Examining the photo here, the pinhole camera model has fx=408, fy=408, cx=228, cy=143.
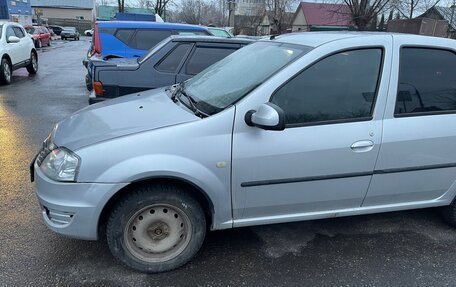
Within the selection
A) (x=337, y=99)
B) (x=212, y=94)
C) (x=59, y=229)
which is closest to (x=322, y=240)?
(x=337, y=99)

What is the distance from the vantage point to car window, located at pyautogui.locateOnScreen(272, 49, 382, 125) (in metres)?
2.98

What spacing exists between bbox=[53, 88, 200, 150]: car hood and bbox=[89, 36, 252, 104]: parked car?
209 cm

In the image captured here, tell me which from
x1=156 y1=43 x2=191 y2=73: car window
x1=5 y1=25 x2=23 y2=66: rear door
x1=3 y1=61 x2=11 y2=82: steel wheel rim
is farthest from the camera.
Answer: x1=5 y1=25 x2=23 y2=66: rear door

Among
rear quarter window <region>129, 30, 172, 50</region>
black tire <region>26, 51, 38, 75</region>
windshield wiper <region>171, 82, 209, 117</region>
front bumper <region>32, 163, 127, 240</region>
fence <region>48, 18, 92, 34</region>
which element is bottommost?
fence <region>48, 18, 92, 34</region>

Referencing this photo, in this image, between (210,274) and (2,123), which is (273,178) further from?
(2,123)

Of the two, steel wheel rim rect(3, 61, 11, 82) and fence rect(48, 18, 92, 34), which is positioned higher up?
steel wheel rim rect(3, 61, 11, 82)

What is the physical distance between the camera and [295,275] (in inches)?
118

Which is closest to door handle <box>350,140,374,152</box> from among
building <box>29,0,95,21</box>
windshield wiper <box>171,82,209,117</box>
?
windshield wiper <box>171,82,209,117</box>

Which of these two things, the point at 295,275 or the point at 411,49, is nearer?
the point at 295,275

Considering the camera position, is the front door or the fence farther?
the fence

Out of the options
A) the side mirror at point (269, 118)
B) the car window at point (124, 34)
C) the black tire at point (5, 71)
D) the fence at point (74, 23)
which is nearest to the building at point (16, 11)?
the black tire at point (5, 71)

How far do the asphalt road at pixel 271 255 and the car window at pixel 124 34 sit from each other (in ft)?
16.4

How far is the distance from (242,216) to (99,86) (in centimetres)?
342

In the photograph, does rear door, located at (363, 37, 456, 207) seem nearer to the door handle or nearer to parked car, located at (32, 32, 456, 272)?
parked car, located at (32, 32, 456, 272)
